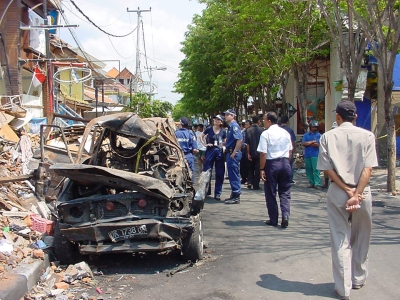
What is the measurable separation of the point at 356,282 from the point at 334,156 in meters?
1.32

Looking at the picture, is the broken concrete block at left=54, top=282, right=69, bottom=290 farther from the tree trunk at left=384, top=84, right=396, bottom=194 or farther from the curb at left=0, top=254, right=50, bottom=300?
the tree trunk at left=384, top=84, right=396, bottom=194

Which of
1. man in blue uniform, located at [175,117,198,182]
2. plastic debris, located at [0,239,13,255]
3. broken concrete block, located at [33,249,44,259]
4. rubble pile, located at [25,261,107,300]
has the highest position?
man in blue uniform, located at [175,117,198,182]

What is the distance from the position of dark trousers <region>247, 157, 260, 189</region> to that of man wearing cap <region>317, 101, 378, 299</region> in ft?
23.4

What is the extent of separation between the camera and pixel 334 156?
4.55 metres

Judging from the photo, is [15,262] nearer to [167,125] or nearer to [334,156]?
[167,125]

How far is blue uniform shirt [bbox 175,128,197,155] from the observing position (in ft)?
33.2

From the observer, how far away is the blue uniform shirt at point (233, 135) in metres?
9.56

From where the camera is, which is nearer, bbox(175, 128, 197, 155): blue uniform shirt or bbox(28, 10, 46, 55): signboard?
bbox(175, 128, 197, 155): blue uniform shirt

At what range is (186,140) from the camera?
398 inches

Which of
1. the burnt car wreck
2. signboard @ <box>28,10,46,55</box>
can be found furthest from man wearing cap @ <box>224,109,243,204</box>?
signboard @ <box>28,10,46,55</box>

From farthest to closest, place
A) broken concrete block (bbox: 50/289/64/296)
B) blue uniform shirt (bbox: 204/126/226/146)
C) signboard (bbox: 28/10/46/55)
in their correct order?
1. signboard (bbox: 28/10/46/55)
2. blue uniform shirt (bbox: 204/126/226/146)
3. broken concrete block (bbox: 50/289/64/296)

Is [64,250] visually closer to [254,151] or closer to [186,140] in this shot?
[186,140]

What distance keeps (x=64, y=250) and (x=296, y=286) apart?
9.22 ft

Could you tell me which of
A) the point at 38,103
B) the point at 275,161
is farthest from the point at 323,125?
the point at 275,161
